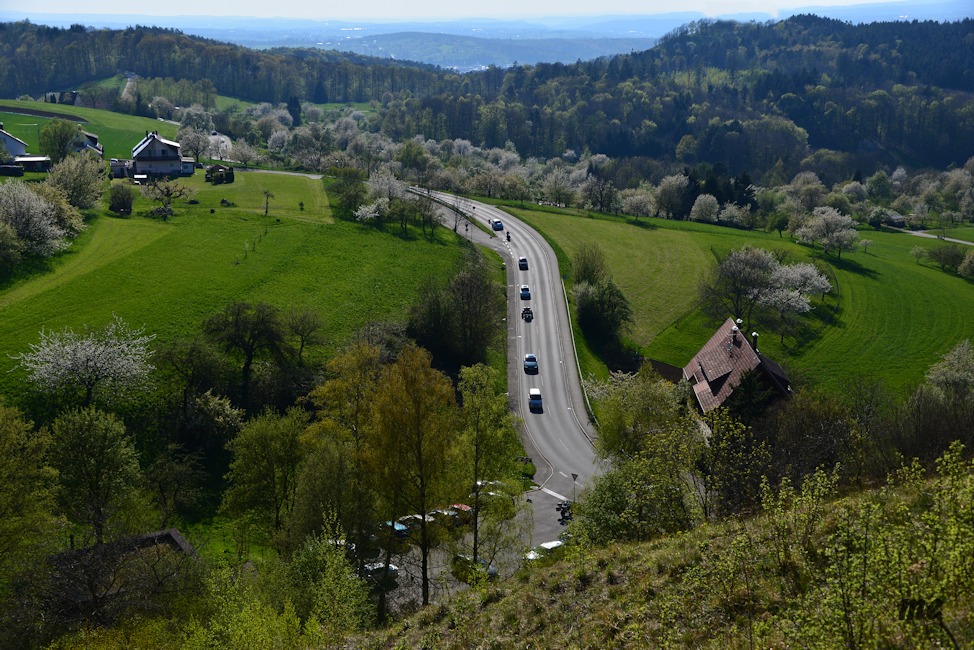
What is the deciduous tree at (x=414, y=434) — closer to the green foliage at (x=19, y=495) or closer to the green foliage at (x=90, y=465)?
the green foliage at (x=90, y=465)

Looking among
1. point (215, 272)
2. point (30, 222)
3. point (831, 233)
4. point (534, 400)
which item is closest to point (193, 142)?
point (30, 222)

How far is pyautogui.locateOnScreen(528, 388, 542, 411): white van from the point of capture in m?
66.1

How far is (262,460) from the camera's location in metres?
39.1

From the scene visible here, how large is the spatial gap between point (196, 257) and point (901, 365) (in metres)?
81.0

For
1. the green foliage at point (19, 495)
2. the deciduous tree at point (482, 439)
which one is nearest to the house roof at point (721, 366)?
the deciduous tree at point (482, 439)

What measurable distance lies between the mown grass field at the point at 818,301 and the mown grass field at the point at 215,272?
85.3 ft

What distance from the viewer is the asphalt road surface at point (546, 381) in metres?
53.7

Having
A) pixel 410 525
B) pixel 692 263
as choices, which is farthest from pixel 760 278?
pixel 410 525

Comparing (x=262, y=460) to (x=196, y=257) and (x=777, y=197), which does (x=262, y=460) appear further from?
(x=777, y=197)

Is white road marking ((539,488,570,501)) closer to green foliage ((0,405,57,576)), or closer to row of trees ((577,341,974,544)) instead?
row of trees ((577,341,974,544))

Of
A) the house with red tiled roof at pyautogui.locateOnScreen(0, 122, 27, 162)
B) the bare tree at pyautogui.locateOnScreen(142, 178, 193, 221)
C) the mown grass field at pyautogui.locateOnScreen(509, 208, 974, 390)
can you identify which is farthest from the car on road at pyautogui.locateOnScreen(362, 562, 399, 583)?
the house with red tiled roof at pyautogui.locateOnScreen(0, 122, 27, 162)

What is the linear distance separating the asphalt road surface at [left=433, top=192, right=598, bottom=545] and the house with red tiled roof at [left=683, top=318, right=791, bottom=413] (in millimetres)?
10708

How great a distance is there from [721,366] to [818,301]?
140ft

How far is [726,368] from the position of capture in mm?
58781
